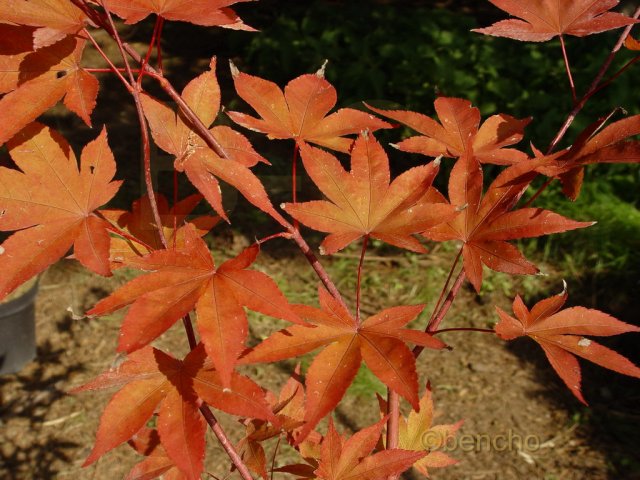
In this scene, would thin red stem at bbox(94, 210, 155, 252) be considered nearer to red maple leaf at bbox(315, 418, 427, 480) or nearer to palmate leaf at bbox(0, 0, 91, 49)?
palmate leaf at bbox(0, 0, 91, 49)

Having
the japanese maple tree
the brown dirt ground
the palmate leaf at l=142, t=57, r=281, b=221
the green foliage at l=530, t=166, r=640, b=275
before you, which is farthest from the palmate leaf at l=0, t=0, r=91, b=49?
the green foliage at l=530, t=166, r=640, b=275

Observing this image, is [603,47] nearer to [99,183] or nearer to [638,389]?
[638,389]

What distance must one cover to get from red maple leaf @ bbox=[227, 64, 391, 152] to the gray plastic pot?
2563 millimetres

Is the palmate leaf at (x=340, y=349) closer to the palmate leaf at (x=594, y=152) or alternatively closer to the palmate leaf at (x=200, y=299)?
the palmate leaf at (x=200, y=299)

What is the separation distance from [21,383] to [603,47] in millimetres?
3974

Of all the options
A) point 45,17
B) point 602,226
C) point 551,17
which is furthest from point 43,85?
point 602,226

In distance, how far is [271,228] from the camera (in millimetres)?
4039

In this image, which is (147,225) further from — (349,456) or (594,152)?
(594,152)

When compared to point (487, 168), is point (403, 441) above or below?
above

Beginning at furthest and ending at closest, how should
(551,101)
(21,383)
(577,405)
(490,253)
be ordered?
1. (551,101)
2. (21,383)
3. (577,405)
4. (490,253)

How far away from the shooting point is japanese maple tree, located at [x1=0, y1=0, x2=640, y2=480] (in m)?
0.71

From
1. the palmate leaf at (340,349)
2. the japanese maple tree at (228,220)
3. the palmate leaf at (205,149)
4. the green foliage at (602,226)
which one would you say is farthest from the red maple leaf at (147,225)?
the green foliage at (602,226)

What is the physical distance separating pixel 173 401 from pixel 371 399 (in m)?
2.33

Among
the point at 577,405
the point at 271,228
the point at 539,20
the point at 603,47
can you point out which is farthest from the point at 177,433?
the point at 603,47
